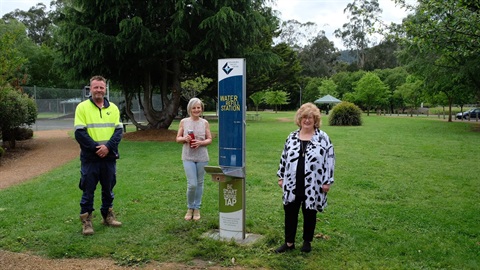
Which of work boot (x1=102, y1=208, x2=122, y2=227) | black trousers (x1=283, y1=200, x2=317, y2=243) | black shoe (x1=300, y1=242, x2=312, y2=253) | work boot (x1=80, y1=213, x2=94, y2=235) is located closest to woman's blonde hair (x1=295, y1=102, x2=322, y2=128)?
black trousers (x1=283, y1=200, x2=317, y2=243)

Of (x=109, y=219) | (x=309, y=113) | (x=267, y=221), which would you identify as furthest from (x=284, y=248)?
(x=109, y=219)

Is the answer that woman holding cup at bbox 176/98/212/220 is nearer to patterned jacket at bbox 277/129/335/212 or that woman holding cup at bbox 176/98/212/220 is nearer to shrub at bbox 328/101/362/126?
patterned jacket at bbox 277/129/335/212

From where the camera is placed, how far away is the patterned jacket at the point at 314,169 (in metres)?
4.35

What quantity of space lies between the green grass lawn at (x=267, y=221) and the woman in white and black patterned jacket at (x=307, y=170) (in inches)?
16.8

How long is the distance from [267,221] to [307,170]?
160 centimetres

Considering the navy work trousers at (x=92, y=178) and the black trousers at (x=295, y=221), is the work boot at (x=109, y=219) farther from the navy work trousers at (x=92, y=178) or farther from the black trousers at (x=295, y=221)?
the black trousers at (x=295, y=221)

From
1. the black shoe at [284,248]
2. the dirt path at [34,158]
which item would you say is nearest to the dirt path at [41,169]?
the dirt path at [34,158]

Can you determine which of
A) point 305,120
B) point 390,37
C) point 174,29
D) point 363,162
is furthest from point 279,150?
point 305,120

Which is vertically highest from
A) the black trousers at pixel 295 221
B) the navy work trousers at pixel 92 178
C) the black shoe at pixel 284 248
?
the navy work trousers at pixel 92 178

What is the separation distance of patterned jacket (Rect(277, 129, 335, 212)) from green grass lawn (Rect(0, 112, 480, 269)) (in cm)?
63

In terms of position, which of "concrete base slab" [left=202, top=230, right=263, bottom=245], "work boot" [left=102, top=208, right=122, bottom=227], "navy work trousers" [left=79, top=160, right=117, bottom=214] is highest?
"navy work trousers" [left=79, top=160, right=117, bottom=214]

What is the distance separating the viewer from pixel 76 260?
4348 mm

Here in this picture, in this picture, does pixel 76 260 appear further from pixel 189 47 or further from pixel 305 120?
pixel 189 47

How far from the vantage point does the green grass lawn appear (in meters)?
4.44
